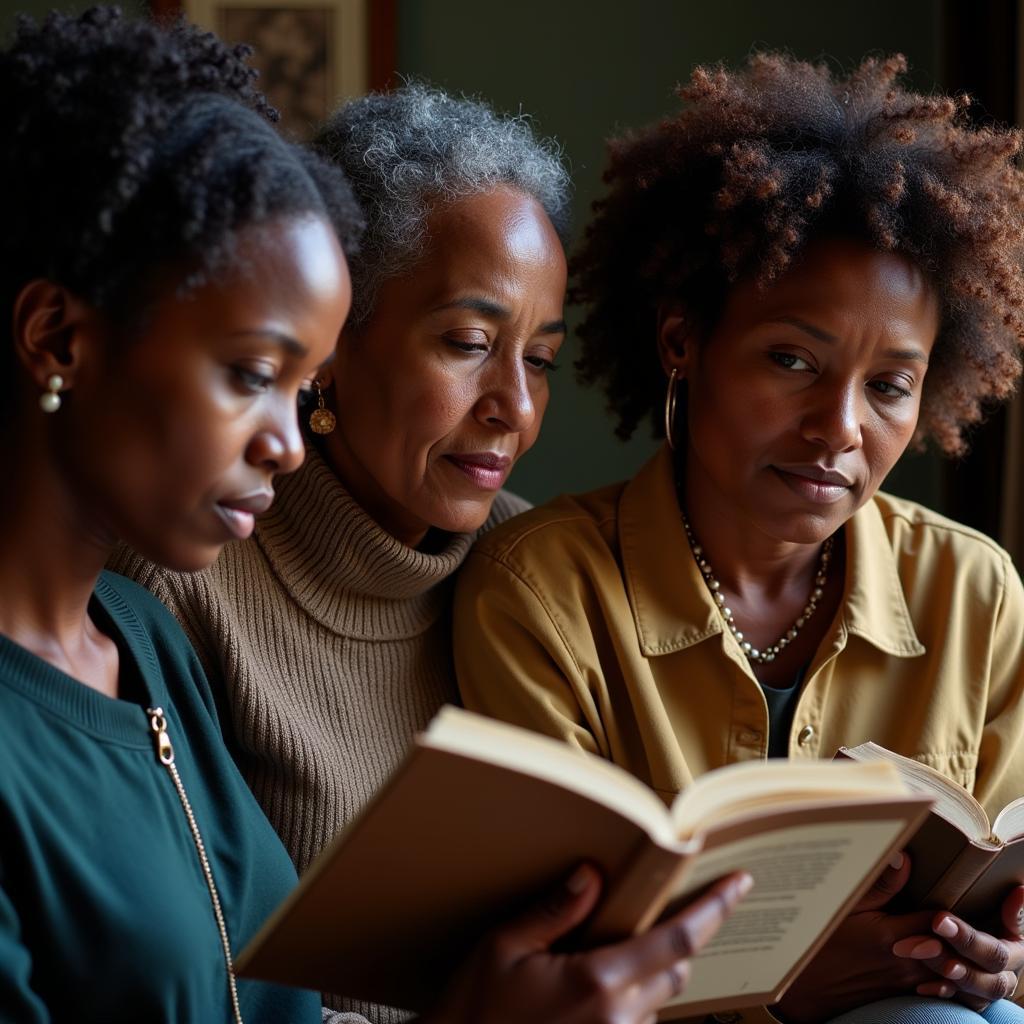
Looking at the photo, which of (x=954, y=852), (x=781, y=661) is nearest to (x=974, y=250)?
(x=781, y=661)

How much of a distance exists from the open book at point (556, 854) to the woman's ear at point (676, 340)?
0.79 m

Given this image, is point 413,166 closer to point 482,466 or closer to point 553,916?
point 482,466

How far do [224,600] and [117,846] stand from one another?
0.45 metres

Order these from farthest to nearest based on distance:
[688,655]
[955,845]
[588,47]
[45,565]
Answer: [588,47] < [688,655] < [955,845] < [45,565]

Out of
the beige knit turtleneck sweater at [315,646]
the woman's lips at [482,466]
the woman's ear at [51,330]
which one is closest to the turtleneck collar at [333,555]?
the beige knit turtleneck sweater at [315,646]

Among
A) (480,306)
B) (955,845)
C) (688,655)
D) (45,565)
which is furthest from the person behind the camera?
(688,655)

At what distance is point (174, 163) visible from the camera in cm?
105

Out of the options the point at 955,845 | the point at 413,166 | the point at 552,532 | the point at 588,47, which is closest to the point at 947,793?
the point at 955,845

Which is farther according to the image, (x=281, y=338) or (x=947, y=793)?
(x=947, y=793)

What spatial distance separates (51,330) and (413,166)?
66 centimetres

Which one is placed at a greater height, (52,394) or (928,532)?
(928,532)

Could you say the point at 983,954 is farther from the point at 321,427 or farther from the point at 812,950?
the point at 321,427

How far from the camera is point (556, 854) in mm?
988

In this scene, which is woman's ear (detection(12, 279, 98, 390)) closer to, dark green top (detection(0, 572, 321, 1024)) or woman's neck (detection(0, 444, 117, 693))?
woman's neck (detection(0, 444, 117, 693))
